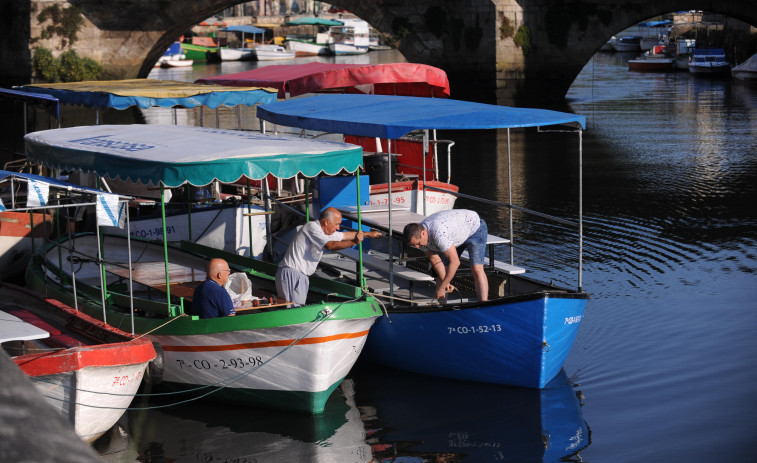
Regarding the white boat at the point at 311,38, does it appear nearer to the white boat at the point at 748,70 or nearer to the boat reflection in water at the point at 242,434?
the white boat at the point at 748,70

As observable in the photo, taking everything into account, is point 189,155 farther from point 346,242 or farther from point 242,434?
point 242,434

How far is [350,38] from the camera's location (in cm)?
7875

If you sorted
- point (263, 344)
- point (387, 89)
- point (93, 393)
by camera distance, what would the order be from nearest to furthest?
point (93, 393)
point (263, 344)
point (387, 89)

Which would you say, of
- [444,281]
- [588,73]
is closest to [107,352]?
[444,281]

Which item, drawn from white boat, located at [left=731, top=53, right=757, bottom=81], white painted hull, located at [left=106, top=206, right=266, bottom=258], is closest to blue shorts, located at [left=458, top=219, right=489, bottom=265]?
white painted hull, located at [left=106, top=206, right=266, bottom=258]

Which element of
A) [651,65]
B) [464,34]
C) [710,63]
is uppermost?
[464,34]

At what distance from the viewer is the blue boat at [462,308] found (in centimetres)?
802

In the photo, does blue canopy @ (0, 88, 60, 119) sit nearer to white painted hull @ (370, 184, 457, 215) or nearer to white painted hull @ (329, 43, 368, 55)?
white painted hull @ (370, 184, 457, 215)

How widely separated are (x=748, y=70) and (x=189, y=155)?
126ft

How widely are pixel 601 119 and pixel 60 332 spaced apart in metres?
24.9

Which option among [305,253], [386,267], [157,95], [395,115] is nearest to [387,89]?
[157,95]

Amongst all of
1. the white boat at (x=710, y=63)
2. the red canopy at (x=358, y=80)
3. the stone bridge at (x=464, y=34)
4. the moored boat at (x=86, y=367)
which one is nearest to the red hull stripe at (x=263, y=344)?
the moored boat at (x=86, y=367)

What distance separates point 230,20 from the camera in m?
86.5

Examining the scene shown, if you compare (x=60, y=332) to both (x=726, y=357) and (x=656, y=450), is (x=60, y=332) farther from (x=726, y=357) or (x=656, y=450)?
(x=726, y=357)
